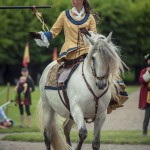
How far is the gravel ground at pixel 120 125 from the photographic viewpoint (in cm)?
1428

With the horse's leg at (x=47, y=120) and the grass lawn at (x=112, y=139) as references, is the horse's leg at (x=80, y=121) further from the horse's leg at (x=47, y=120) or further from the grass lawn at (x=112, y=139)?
the grass lawn at (x=112, y=139)

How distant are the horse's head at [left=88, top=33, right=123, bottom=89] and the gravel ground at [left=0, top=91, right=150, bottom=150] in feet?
11.8

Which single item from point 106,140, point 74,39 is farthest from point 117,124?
point 74,39

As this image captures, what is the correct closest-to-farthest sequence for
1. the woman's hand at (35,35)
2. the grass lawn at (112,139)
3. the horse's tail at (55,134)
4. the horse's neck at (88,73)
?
the horse's neck at (88,73) < the woman's hand at (35,35) < the horse's tail at (55,134) < the grass lawn at (112,139)

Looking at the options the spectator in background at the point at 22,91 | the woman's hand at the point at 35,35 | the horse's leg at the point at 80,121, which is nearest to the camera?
the horse's leg at the point at 80,121

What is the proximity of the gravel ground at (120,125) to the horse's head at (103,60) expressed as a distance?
3582mm

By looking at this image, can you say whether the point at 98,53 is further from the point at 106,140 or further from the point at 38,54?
the point at 38,54

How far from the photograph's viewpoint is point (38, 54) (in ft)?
188

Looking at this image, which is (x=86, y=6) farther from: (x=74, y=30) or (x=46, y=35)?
(x=46, y=35)

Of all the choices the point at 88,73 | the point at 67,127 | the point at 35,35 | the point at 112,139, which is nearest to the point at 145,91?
the point at 112,139

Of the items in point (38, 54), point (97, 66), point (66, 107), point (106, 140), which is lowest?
point (38, 54)

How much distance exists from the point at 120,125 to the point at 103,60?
11422 millimetres

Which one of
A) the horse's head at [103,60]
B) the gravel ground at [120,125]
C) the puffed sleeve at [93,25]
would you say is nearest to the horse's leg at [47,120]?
the gravel ground at [120,125]

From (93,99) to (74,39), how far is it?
1.32 m
